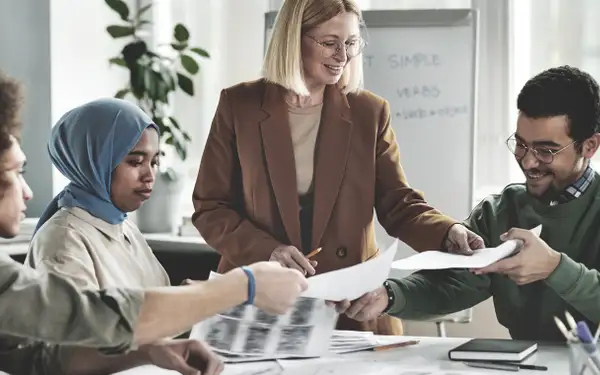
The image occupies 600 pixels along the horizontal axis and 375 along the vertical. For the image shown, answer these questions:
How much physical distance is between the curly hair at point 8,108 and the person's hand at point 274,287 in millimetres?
433

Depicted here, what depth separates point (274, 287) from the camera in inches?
55.9

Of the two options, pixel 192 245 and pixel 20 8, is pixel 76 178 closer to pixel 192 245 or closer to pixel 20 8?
pixel 192 245

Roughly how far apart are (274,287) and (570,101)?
1000 millimetres

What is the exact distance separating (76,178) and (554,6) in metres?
2.29

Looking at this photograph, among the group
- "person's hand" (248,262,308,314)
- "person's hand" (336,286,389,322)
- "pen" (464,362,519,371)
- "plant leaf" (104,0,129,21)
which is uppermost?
"plant leaf" (104,0,129,21)

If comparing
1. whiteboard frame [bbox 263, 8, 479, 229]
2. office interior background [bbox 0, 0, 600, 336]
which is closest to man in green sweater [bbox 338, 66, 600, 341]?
whiteboard frame [bbox 263, 8, 479, 229]

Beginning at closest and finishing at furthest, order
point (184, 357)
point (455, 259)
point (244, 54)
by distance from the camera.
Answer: point (184, 357) < point (455, 259) < point (244, 54)

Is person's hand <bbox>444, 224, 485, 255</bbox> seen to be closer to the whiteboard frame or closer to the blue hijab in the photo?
the blue hijab

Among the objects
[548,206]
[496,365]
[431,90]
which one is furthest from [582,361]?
[431,90]

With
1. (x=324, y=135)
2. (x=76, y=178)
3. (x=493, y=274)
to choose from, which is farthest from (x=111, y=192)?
(x=493, y=274)

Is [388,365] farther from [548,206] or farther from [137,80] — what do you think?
[137,80]

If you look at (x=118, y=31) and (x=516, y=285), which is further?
(x=118, y=31)

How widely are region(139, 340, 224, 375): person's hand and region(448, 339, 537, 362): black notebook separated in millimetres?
529

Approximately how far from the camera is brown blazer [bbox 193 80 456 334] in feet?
7.45
